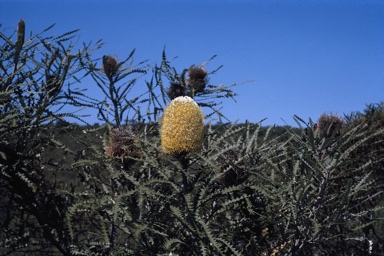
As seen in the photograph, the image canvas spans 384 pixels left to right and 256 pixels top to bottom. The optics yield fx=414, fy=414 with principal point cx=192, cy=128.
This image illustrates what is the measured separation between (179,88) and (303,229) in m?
0.79

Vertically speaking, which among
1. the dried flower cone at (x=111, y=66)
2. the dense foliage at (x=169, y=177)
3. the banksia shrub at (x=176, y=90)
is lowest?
the dense foliage at (x=169, y=177)

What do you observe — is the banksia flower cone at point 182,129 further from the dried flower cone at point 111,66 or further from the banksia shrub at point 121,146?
the dried flower cone at point 111,66

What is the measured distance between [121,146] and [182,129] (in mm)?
320

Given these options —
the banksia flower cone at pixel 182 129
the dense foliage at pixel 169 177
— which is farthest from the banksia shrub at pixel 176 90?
the banksia flower cone at pixel 182 129

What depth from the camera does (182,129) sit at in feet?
4.03

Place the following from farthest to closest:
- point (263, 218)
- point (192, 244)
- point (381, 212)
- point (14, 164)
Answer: point (381, 212) < point (14, 164) < point (263, 218) < point (192, 244)

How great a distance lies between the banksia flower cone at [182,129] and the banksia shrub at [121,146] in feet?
0.78

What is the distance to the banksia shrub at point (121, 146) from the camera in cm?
146

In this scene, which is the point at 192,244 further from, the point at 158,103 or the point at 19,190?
the point at 19,190

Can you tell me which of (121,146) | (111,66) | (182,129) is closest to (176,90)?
(111,66)

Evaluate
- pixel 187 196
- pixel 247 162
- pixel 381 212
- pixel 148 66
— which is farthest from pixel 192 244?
pixel 381 212

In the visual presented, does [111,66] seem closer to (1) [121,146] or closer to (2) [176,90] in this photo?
(2) [176,90]

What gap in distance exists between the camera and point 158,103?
170 centimetres

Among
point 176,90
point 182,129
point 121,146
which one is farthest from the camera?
point 176,90
